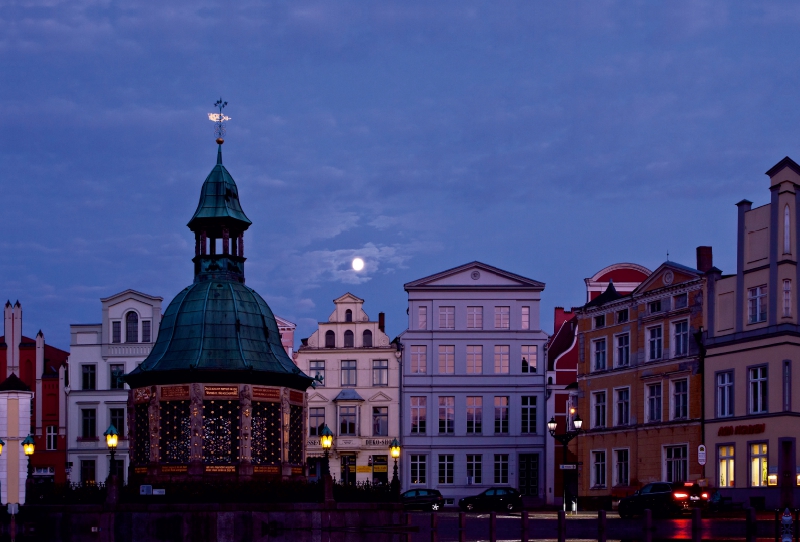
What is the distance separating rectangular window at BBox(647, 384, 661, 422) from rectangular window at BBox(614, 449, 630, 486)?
2.83m

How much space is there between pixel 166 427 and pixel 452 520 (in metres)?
13.0

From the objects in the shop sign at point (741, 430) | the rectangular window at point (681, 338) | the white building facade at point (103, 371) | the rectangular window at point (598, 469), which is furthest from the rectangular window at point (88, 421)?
the shop sign at point (741, 430)

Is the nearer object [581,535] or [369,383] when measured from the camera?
[581,535]

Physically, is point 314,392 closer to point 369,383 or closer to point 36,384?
Answer: point 369,383

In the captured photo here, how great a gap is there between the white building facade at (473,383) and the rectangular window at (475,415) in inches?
2.4

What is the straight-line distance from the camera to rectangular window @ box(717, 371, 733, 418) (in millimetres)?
55719

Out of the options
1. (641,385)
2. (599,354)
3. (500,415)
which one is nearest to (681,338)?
(641,385)

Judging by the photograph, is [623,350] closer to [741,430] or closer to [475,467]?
[741,430]

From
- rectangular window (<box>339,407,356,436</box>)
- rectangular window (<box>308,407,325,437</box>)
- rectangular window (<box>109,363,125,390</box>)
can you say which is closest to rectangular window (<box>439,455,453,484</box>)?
rectangular window (<box>339,407,356,436</box>)

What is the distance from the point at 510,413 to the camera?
73.6 meters

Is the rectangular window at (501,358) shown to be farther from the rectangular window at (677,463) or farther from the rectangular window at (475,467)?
the rectangular window at (677,463)

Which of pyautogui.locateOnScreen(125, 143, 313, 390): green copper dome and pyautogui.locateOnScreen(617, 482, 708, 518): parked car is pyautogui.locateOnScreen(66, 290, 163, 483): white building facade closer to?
pyautogui.locateOnScreen(125, 143, 313, 390): green copper dome

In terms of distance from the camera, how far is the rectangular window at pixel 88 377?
239 ft

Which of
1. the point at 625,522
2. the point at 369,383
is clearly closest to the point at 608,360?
the point at 369,383
